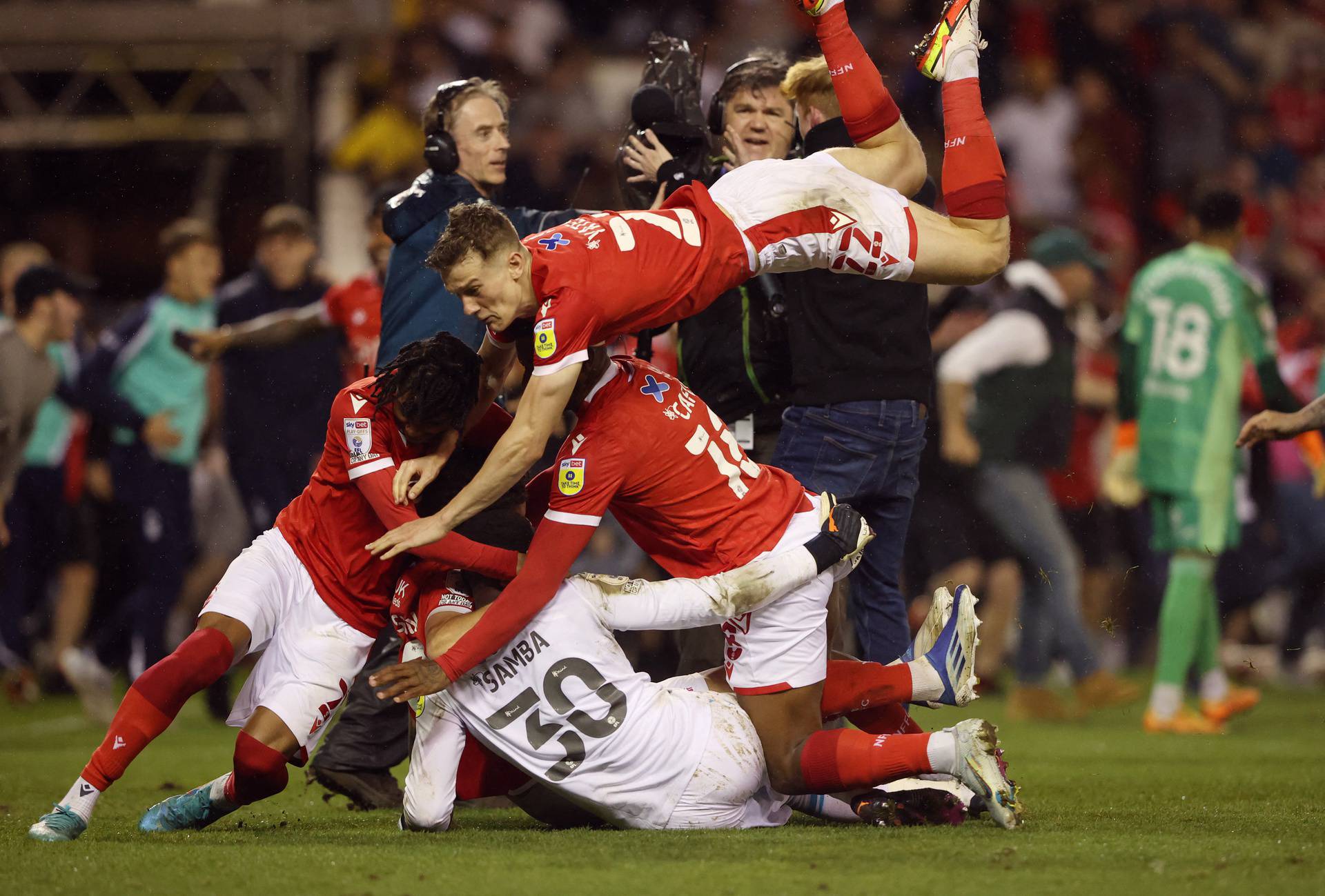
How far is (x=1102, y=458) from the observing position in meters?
10.9

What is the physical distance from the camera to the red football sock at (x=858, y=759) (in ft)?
14.5

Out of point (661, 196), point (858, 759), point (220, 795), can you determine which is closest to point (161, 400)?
point (661, 196)

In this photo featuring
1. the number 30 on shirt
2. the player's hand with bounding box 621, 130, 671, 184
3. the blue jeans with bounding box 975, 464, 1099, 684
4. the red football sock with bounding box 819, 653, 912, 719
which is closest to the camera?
the number 30 on shirt

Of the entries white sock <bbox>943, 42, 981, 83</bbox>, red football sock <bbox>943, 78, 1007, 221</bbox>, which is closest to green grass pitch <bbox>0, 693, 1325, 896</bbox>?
red football sock <bbox>943, 78, 1007, 221</bbox>

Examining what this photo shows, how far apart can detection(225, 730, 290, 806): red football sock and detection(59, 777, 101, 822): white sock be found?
36 cm

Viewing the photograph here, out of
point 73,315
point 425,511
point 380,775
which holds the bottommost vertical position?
point 380,775

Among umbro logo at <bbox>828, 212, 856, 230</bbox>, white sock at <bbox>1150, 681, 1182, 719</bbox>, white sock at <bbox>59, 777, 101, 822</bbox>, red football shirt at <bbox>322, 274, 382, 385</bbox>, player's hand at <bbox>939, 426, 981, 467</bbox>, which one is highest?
umbro logo at <bbox>828, 212, 856, 230</bbox>

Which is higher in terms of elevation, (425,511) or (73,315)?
(73,315)

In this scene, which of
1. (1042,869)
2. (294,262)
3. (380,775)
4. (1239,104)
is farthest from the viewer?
(1239,104)

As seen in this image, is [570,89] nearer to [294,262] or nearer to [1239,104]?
[294,262]

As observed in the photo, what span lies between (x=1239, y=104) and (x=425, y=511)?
10.1 meters

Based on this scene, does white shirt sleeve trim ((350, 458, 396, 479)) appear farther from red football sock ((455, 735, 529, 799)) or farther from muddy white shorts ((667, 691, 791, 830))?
muddy white shorts ((667, 691, 791, 830))

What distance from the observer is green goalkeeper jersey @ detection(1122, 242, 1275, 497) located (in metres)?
7.72

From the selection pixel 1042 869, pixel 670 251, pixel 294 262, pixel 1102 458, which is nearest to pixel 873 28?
pixel 1102 458
